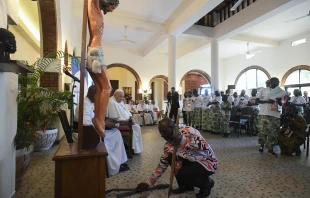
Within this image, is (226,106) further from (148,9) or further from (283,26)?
(283,26)

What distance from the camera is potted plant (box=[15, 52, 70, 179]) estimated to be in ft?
7.54

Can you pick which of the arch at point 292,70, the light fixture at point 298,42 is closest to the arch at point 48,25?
the arch at point 292,70

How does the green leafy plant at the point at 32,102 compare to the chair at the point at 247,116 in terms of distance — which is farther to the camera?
the chair at the point at 247,116

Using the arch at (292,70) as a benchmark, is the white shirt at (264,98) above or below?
below

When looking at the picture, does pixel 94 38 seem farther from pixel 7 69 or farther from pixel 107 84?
pixel 7 69

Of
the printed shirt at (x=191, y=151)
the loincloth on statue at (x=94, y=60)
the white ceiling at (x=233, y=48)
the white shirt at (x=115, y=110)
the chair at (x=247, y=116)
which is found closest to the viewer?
the loincloth on statue at (x=94, y=60)

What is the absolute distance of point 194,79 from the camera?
1435 centimetres

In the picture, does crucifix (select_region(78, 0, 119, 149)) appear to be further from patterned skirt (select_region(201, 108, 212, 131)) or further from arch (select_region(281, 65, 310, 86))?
arch (select_region(281, 65, 310, 86))

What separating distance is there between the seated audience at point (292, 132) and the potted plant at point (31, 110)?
4.01 meters

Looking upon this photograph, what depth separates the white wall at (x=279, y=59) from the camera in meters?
9.34

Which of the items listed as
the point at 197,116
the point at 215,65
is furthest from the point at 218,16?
the point at 197,116

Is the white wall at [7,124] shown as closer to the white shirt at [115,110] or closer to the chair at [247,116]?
the white shirt at [115,110]

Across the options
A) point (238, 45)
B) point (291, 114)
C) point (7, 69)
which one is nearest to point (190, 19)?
point (291, 114)

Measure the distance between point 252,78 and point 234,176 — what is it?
1099 centimetres
